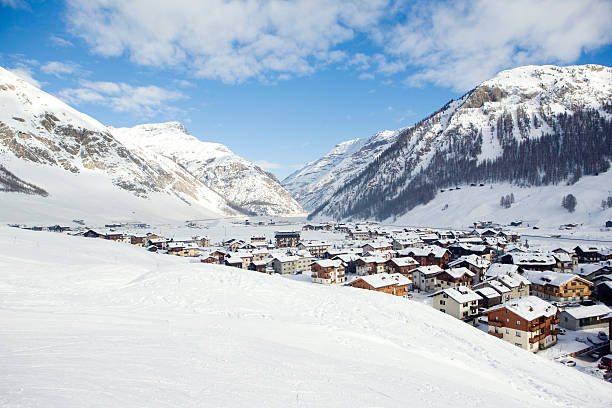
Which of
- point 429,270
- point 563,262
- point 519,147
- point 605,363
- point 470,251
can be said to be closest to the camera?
point 605,363

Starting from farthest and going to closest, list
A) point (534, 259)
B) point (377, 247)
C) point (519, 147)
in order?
point (519, 147) → point (377, 247) → point (534, 259)

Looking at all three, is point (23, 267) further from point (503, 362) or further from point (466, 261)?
point (466, 261)

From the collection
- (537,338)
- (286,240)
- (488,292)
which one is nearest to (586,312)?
(488,292)

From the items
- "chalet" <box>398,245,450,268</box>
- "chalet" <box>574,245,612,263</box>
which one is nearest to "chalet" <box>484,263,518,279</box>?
"chalet" <box>398,245,450,268</box>

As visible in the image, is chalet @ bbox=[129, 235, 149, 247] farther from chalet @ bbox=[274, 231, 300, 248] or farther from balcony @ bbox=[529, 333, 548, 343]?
balcony @ bbox=[529, 333, 548, 343]

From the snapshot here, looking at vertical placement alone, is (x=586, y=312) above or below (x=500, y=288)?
below

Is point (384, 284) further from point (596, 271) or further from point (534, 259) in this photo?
point (596, 271)
